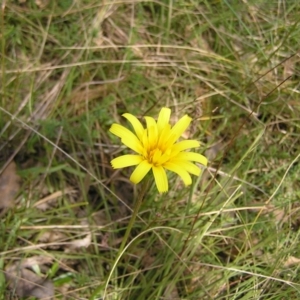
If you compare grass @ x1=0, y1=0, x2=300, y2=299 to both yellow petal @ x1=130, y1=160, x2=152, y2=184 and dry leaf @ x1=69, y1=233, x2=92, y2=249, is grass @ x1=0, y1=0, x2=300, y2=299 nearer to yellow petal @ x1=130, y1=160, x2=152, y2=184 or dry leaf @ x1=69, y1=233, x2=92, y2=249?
dry leaf @ x1=69, y1=233, x2=92, y2=249

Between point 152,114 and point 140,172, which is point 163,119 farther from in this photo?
point 152,114

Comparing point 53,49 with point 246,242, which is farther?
point 53,49

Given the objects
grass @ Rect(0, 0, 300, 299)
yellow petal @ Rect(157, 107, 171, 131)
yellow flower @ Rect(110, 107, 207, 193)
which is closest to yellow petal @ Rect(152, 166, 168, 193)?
yellow flower @ Rect(110, 107, 207, 193)

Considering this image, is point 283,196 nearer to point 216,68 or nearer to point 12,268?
point 216,68

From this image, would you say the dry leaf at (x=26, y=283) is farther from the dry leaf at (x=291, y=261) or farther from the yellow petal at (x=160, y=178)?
the dry leaf at (x=291, y=261)

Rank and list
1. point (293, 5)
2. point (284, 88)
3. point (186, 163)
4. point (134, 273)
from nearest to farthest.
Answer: point (186, 163), point (134, 273), point (284, 88), point (293, 5)

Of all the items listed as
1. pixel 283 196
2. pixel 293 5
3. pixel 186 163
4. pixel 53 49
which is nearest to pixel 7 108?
pixel 53 49
